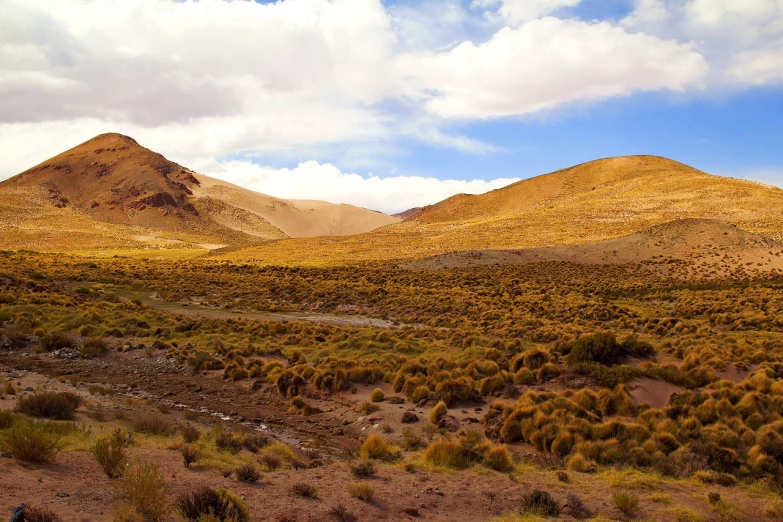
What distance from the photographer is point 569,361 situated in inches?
650

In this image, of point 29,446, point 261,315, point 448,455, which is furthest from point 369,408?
point 261,315

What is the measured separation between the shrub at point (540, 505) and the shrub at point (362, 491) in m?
2.37

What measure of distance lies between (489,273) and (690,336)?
30.2 m

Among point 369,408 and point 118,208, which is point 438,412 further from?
point 118,208

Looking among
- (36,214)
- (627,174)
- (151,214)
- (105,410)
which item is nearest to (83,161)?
(151,214)

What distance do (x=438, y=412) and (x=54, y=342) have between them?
51.9 ft

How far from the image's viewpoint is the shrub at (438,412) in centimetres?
1312

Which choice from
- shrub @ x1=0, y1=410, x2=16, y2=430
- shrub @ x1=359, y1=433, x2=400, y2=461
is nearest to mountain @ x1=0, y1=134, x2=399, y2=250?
shrub @ x1=0, y1=410, x2=16, y2=430

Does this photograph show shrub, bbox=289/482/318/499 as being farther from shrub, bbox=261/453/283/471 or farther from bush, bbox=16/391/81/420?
bush, bbox=16/391/81/420

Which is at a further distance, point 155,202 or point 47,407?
point 155,202

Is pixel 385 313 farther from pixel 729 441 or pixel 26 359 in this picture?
pixel 729 441

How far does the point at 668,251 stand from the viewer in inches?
2303

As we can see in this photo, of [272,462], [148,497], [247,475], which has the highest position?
[148,497]

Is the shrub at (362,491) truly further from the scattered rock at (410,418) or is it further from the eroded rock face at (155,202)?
the eroded rock face at (155,202)
